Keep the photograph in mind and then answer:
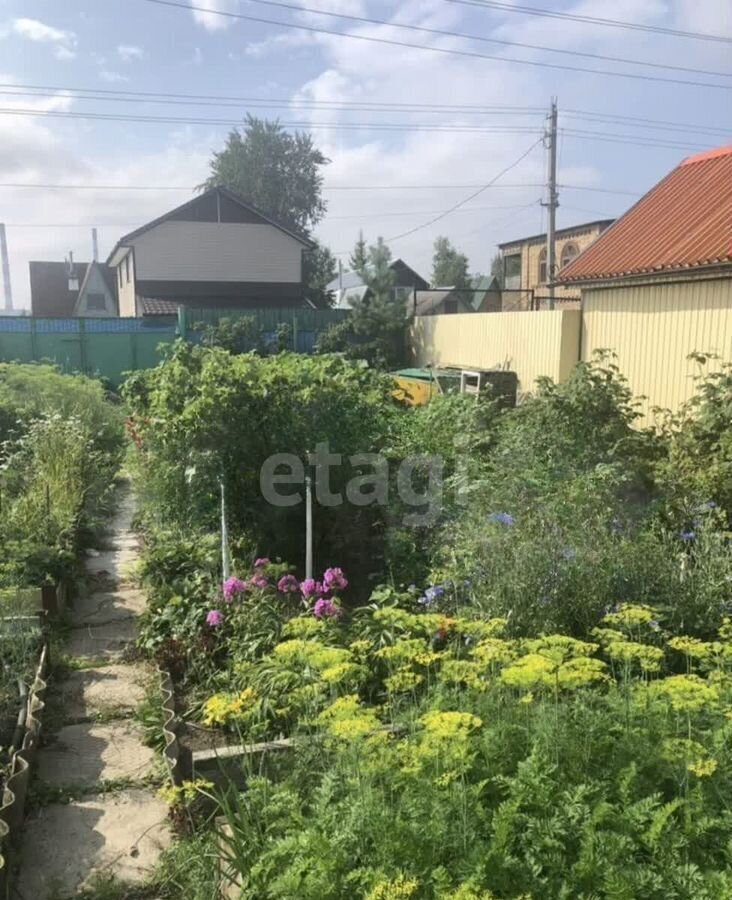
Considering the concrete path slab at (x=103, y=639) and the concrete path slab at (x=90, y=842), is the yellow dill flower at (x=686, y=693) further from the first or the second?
the concrete path slab at (x=103, y=639)

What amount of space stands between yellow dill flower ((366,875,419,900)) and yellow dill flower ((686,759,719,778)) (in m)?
0.88

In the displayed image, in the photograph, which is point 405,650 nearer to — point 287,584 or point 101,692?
point 287,584

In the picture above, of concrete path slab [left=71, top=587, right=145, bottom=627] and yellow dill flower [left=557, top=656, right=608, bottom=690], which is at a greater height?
yellow dill flower [left=557, top=656, right=608, bottom=690]

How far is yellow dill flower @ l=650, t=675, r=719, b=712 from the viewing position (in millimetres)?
2422

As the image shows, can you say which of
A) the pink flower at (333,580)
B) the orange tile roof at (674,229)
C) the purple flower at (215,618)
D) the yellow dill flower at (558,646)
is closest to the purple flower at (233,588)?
the purple flower at (215,618)

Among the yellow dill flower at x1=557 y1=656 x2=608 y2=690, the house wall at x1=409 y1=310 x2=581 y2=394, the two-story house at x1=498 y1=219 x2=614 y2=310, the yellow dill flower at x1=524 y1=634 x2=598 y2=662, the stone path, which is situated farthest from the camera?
the two-story house at x1=498 y1=219 x2=614 y2=310

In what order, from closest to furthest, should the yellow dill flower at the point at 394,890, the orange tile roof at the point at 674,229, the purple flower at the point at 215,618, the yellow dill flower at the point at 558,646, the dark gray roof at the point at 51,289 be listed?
the yellow dill flower at the point at 394,890, the yellow dill flower at the point at 558,646, the purple flower at the point at 215,618, the orange tile roof at the point at 674,229, the dark gray roof at the point at 51,289

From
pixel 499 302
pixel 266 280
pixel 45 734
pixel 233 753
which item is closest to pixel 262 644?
pixel 233 753

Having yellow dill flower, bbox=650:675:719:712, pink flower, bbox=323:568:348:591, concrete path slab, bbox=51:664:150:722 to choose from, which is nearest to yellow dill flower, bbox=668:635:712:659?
yellow dill flower, bbox=650:675:719:712

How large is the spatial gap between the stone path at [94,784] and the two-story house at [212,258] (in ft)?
71.7

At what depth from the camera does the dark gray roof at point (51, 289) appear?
4722 cm

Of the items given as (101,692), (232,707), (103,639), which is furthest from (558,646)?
(103,639)

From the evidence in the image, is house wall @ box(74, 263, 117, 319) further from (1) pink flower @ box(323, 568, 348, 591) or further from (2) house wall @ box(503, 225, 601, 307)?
(1) pink flower @ box(323, 568, 348, 591)

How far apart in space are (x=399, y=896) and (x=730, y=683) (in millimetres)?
1667
